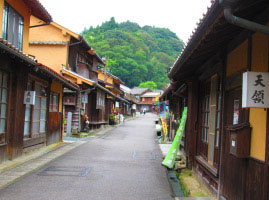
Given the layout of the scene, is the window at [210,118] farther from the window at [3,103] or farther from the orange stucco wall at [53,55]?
the orange stucco wall at [53,55]

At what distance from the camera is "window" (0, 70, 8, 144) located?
30.4ft

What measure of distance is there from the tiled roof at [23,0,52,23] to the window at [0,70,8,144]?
148 inches

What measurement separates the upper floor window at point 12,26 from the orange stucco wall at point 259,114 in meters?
8.76

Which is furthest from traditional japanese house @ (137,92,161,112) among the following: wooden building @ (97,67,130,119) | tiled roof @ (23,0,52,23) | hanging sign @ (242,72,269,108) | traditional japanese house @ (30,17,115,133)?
hanging sign @ (242,72,269,108)

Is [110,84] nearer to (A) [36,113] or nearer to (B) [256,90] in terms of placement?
(A) [36,113]

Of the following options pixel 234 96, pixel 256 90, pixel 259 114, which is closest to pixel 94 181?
pixel 234 96

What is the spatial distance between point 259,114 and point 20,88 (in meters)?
8.83

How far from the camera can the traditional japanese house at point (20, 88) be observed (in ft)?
30.8

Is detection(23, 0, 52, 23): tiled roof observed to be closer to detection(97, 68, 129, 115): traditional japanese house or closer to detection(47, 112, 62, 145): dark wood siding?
detection(47, 112, 62, 145): dark wood siding

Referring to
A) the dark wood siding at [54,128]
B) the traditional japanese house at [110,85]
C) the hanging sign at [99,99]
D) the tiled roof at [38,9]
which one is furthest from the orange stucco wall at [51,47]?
the traditional japanese house at [110,85]

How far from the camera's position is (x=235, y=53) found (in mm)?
5590

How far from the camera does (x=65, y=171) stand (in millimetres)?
9016

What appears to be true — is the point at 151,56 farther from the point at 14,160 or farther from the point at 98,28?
the point at 14,160

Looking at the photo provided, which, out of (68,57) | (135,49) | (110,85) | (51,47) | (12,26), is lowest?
(110,85)
